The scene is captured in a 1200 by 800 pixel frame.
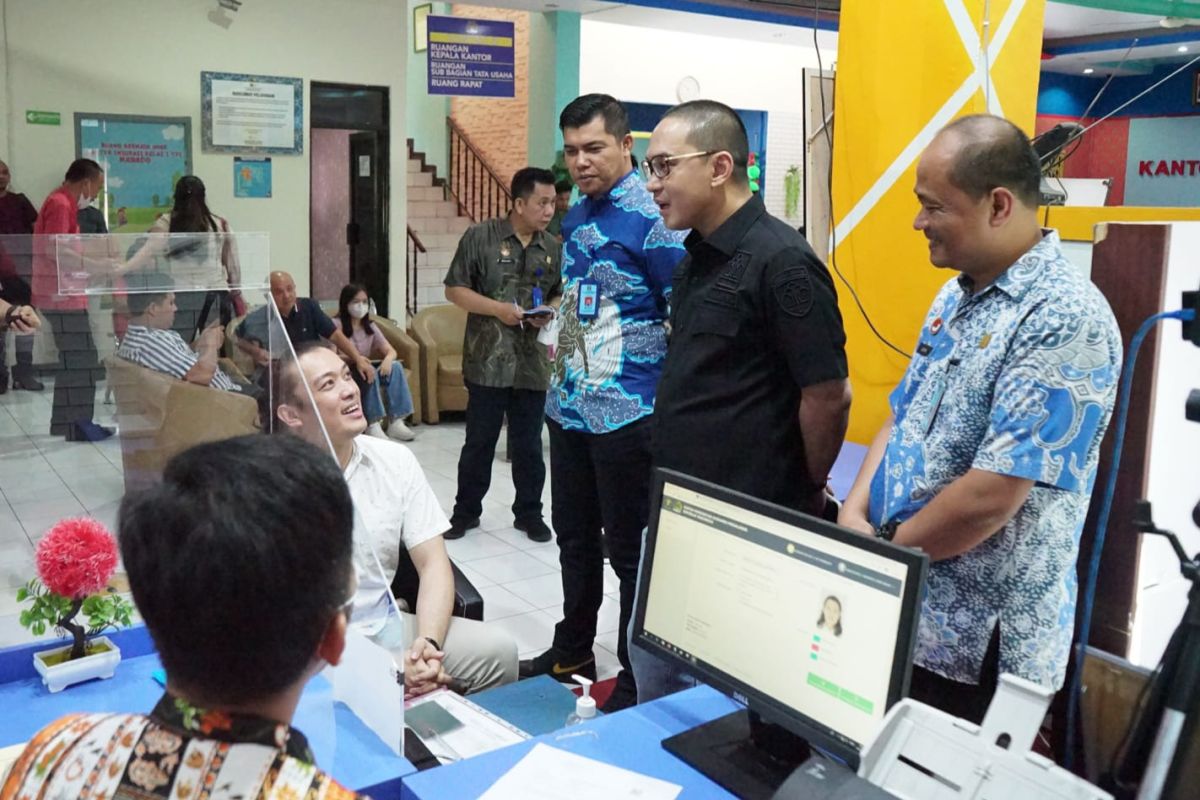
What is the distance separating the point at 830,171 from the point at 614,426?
140 cm

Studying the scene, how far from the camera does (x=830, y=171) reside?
3773 millimetres

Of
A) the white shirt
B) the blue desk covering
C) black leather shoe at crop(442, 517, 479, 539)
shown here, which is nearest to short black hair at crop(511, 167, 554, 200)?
black leather shoe at crop(442, 517, 479, 539)

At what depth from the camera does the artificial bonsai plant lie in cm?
192

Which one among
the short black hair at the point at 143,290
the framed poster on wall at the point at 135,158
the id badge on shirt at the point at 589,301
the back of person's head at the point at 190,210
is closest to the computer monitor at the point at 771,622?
the id badge on shirt at the point at 589,301

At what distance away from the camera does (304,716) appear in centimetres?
172

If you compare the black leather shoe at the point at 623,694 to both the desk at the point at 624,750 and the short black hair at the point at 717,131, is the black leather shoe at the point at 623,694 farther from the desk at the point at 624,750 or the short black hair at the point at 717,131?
the short black hair at the point at 717,131

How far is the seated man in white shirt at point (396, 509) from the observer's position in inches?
93.7

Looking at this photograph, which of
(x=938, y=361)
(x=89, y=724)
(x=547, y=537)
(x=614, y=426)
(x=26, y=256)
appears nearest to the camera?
(x=89, y=724)

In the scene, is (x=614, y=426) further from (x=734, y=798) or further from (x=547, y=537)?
(x=547, y=537)

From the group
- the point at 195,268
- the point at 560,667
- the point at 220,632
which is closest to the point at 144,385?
the point at 195,268

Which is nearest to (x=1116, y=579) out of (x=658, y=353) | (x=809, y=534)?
(x=809, y=534)

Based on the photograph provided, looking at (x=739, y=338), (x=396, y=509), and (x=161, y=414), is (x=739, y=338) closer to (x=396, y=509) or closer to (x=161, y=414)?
(x=396, y=509)

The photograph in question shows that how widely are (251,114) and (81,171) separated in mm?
1526

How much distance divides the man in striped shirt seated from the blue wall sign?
6269mm
